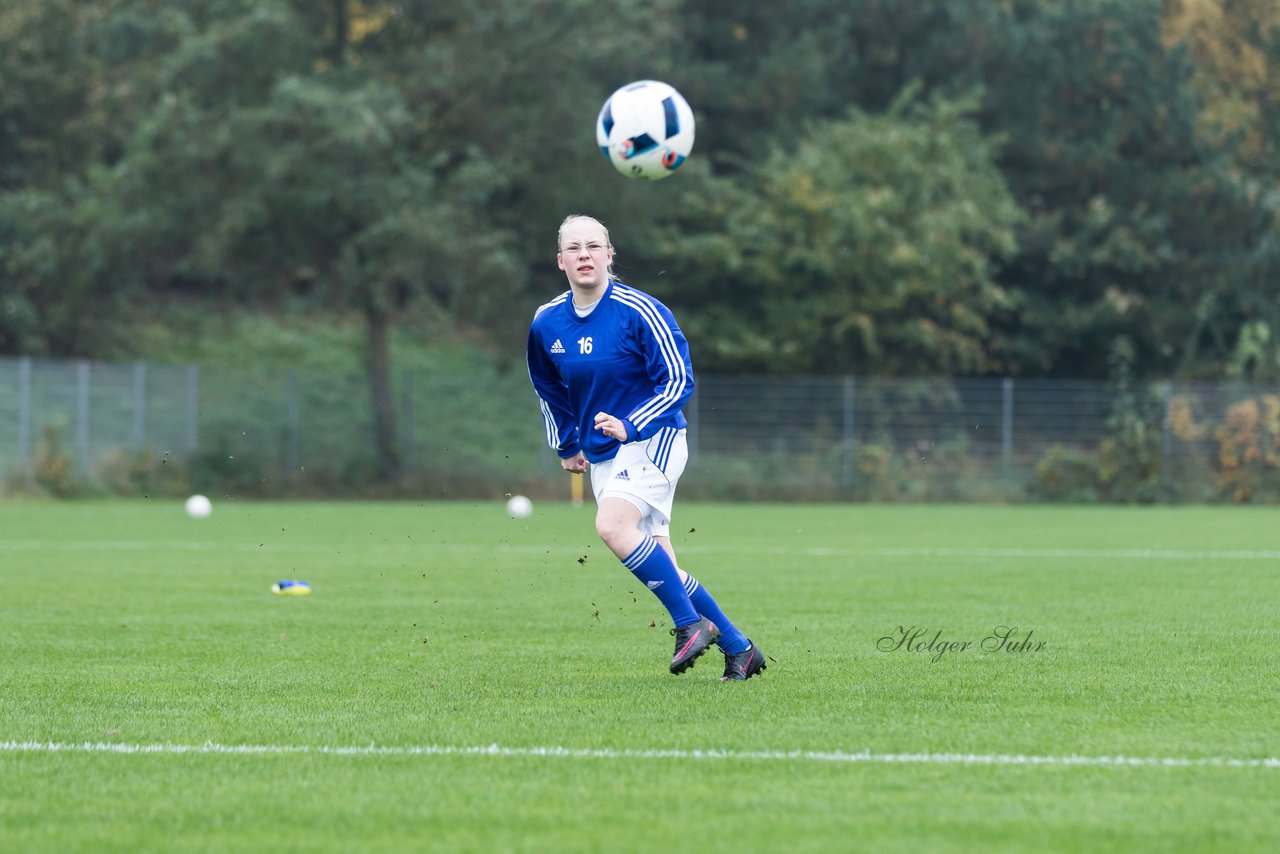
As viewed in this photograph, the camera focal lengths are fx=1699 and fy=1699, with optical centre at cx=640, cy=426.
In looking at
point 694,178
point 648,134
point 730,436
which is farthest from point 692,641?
point 694,178

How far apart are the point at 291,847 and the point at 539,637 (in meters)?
5.02

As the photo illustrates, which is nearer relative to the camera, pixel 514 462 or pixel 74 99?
pixel 514 462

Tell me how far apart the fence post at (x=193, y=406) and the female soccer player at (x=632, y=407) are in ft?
81.1

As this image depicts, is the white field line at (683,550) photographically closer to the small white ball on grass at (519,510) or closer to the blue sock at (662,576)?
the small white ball on grass at (519,510)

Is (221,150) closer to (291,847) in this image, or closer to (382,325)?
(382,325)

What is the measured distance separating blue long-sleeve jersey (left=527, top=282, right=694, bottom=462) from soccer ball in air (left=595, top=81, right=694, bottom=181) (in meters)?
1.50

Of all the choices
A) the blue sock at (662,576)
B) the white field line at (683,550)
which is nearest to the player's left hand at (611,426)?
the blue sock at (662,576)

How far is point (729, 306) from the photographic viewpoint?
3622 centimetres

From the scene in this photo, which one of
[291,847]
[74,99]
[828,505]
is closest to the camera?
[291,847]

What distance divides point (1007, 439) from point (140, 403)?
15.9 meters

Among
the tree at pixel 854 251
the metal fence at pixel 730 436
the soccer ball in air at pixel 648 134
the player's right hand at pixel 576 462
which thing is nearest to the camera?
the player's right hand at pixel 576 462

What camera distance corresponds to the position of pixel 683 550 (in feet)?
55.6

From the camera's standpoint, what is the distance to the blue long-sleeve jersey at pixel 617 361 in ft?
23.9

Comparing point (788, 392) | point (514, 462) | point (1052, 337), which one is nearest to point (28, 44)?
point (514, 462)
